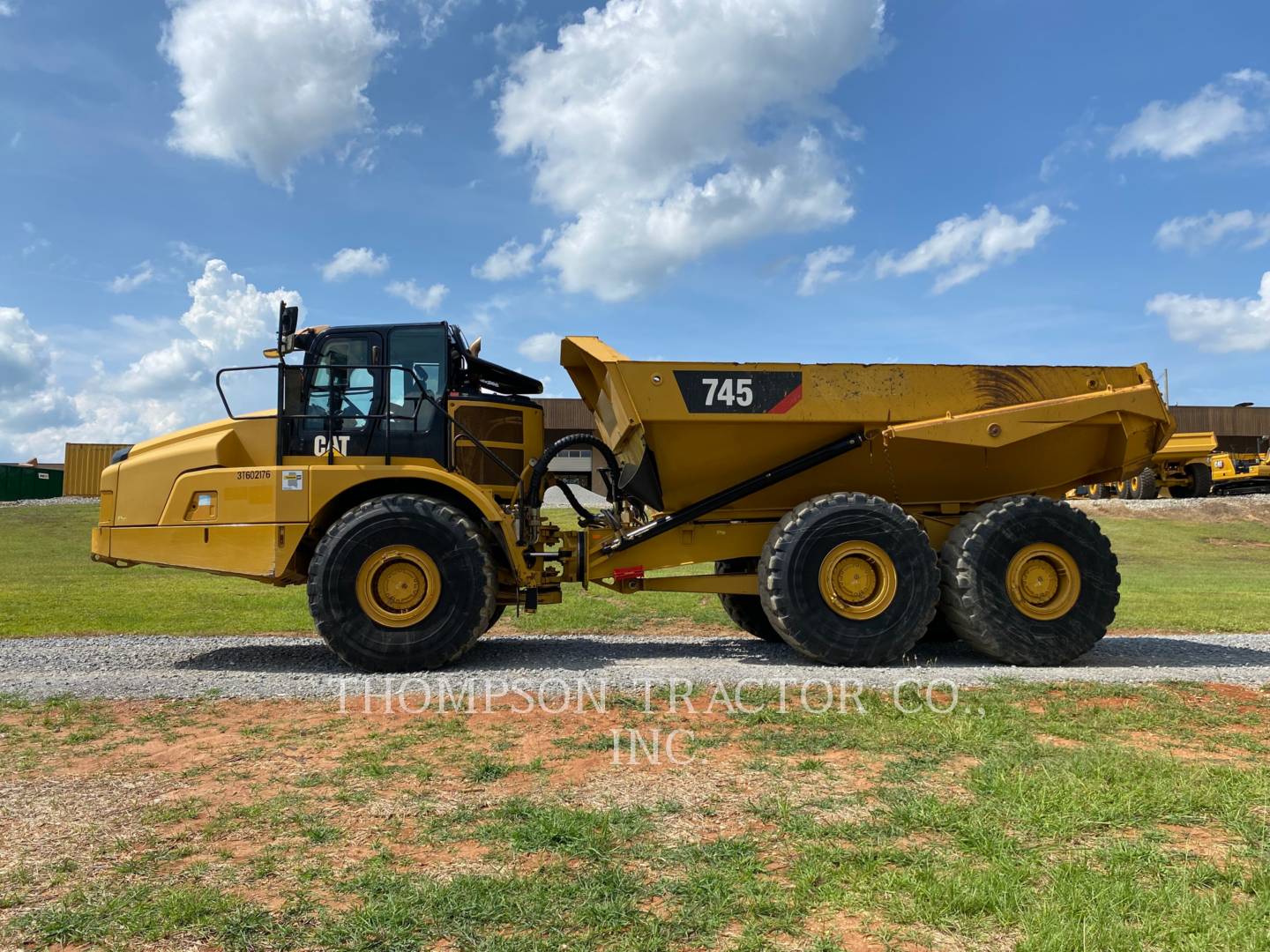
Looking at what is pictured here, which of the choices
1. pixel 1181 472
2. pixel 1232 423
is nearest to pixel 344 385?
pixel 1181 472

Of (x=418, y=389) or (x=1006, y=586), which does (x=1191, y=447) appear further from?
(x=418, y=389)

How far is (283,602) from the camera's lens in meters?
13.3

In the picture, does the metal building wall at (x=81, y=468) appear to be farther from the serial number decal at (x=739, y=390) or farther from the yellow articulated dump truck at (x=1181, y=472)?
the yellow articulated dump truck at (x=1181, y=472)

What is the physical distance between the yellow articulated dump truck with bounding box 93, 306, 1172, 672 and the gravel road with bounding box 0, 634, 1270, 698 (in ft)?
1.40

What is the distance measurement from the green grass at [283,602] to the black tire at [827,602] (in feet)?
11.8

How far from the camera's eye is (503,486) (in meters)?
8.36

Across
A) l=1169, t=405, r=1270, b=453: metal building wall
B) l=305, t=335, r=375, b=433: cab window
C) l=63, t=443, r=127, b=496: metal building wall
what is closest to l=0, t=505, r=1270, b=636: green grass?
l=305, t=335, r=375, b=433: cab window

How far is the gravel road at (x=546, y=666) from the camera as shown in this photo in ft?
22.1

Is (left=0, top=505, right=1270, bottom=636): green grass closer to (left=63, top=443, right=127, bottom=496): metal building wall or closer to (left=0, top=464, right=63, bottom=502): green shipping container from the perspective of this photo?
(left=63, top=443, right=127, bottom=496): metal building wall

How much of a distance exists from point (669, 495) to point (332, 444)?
320 cm

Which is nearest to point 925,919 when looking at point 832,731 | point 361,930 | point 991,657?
point 361,930

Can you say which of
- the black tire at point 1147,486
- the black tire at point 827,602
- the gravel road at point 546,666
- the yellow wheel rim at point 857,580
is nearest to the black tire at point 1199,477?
the black tire at point 1147,486

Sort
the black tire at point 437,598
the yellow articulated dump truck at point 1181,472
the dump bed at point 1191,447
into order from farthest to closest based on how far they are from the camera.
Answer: the yellow articulated dump truck at point 1181,472, the dump bed at point 1191,447, the black tire at point 437,598

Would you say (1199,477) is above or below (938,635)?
above
